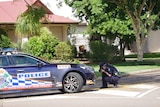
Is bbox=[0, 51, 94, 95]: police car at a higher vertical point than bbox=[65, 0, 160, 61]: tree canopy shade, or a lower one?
lower

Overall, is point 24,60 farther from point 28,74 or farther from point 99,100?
point 99,100

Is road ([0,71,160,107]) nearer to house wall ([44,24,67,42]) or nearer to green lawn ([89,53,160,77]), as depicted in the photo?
green lawn ([89,53,160,77])

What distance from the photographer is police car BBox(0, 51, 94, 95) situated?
13.2 metres

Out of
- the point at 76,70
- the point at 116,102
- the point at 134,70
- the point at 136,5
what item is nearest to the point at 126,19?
the point at 136,5

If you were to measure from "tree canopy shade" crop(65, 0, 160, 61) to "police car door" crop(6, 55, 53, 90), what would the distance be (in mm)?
17065

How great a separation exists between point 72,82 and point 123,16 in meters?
21.0

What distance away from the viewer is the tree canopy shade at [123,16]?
31.0 m

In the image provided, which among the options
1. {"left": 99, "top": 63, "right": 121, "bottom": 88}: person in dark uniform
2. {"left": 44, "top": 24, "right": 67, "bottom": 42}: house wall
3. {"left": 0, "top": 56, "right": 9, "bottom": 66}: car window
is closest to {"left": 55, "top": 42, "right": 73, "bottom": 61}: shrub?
{"left": 44, "top": 24, "right": 67, "bottom": 42}: house wall

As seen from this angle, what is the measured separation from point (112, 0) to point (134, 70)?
270 inches

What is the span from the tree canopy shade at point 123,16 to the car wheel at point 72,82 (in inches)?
653

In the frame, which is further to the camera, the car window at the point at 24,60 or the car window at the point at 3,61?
the car window at the point at 24,60

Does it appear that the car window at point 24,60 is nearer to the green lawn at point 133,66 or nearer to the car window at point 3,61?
the car window at point 3,61

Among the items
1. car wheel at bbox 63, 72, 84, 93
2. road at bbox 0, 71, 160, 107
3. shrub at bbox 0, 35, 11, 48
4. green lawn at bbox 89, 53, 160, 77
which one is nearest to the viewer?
road at bbox 0, 71, 160, 107

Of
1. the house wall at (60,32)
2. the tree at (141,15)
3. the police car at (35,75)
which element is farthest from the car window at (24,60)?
the house wall at (60,32)
